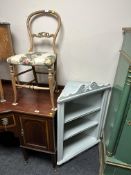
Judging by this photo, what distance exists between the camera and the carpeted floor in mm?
1516

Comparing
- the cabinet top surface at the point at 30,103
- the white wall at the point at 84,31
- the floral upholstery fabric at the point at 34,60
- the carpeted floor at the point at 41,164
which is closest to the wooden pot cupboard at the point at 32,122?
the cabinet top surface at the point at 30,103

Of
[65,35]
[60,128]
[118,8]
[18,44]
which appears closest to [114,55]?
[118,8]

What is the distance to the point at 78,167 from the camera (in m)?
Answer: 1.57

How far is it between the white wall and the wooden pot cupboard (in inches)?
19.4

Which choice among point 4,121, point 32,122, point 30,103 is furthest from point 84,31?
point 4,121

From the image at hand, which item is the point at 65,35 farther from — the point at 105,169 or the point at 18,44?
the point at 105,169

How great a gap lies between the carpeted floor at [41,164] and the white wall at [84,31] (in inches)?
33.8

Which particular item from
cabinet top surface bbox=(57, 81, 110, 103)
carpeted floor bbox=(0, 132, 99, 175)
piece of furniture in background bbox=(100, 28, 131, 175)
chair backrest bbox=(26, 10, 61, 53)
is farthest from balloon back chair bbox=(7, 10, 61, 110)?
carpeted floor bbox=(0, 132, 99, 175)

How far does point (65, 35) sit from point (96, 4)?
39 cm

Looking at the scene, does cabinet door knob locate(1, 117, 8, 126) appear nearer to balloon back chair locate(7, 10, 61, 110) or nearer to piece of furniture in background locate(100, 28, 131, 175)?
balloon back chair locate(7, 10, 61, 110)

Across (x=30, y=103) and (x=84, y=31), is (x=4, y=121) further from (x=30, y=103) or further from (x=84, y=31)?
(x=84, y=31)

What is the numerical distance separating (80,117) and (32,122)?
0.53 m

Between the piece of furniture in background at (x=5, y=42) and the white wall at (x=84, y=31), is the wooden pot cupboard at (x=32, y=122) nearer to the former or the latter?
the piece of furniture in background at (x=5, y=42)

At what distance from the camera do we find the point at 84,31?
4.82 ft
